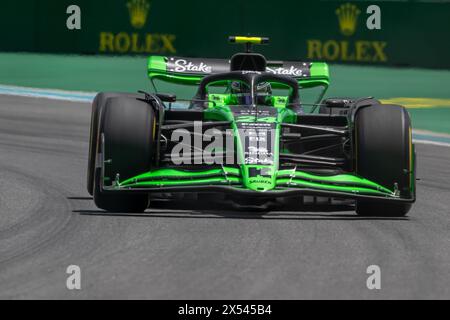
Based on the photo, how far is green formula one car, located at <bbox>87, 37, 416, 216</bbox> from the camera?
9.55 m

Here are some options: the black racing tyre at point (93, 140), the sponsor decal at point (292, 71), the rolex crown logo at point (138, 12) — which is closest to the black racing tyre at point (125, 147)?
the black racing tyre at point (93, 140)

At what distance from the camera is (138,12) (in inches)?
1039

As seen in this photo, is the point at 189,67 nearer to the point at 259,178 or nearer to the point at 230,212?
the point at 230,212

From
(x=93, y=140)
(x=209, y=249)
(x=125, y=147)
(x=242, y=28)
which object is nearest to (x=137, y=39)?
(x=242, y=28)

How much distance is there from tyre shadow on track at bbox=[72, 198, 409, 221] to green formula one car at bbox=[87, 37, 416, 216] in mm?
132

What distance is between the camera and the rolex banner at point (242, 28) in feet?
84.5

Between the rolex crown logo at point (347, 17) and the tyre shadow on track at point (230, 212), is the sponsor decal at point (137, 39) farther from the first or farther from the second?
the tyre shadow on track at point (230, 212)

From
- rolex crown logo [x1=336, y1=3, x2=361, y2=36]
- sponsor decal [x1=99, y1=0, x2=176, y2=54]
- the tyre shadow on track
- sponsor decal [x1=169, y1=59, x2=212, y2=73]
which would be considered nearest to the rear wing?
sponsor decal [x1=169, y1=59, x2=212, y2=73]

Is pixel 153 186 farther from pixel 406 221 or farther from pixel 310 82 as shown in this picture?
pixel 310 82

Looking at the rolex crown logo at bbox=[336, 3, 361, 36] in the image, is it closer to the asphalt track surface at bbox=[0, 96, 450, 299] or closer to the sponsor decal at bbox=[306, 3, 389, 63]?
the sponsor decal at bbox=[306, 3, 389, 63]
